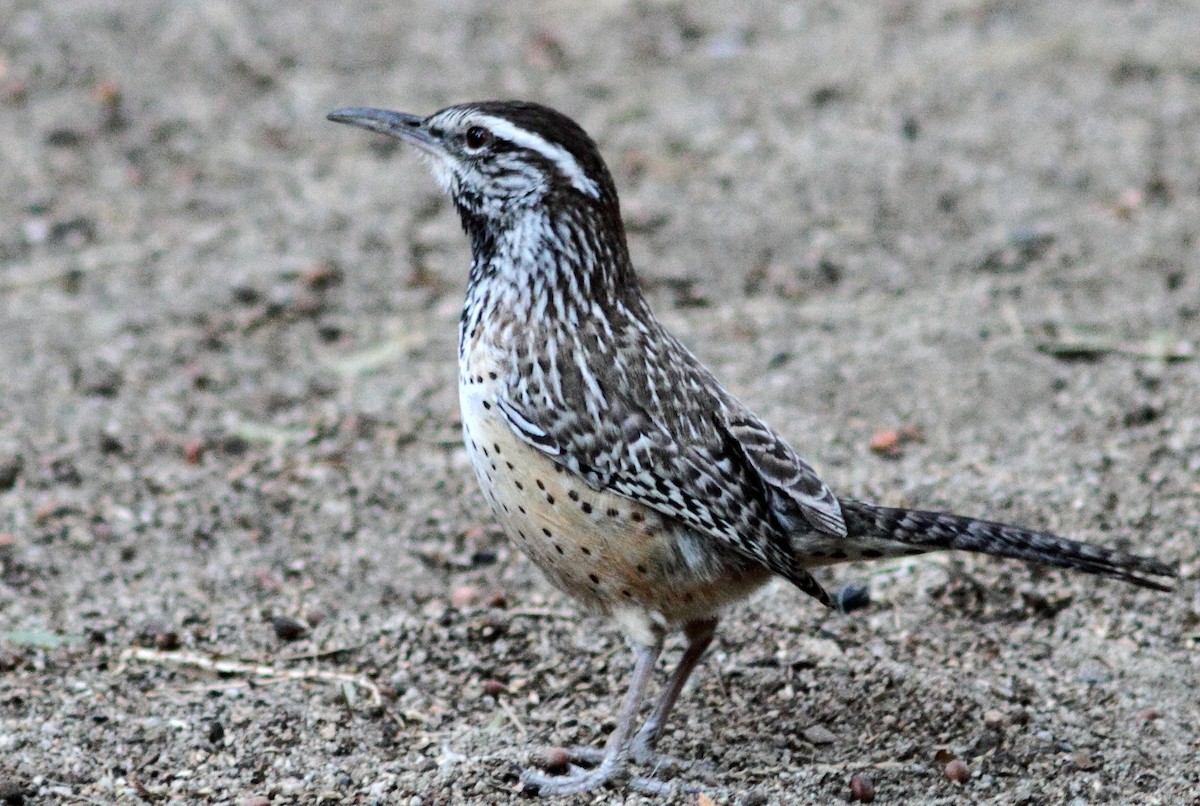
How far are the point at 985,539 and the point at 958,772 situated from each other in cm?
65

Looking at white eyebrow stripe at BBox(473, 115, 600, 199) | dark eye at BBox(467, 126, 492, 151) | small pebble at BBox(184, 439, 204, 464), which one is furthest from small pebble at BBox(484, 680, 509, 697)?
small pebble at BBox(184, 439, 204, 464)

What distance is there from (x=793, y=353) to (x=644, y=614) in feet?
8.74

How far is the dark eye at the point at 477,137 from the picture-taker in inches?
188

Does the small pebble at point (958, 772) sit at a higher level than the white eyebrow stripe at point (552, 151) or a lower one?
lower

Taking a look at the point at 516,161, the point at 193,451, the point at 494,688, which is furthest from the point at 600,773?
the point at 193,451

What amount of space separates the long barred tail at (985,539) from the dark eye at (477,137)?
1469 mm

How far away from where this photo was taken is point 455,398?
6.80m

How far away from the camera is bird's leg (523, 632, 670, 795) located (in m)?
4.39

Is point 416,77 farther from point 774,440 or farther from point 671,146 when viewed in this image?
point 774,440

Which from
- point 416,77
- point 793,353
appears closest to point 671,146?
point 416,77

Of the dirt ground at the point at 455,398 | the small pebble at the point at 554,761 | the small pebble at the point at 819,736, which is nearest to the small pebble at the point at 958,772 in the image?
the dirt ground at the point at 455,398

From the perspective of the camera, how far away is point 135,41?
381 inches

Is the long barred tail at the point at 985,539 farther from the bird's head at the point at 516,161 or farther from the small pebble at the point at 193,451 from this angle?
the small pebble at the point at 193,451

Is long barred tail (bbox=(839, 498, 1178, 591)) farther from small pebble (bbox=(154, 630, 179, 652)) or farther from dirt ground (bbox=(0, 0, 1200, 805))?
small pebble (bbox=(154, 630, 179, 652))
